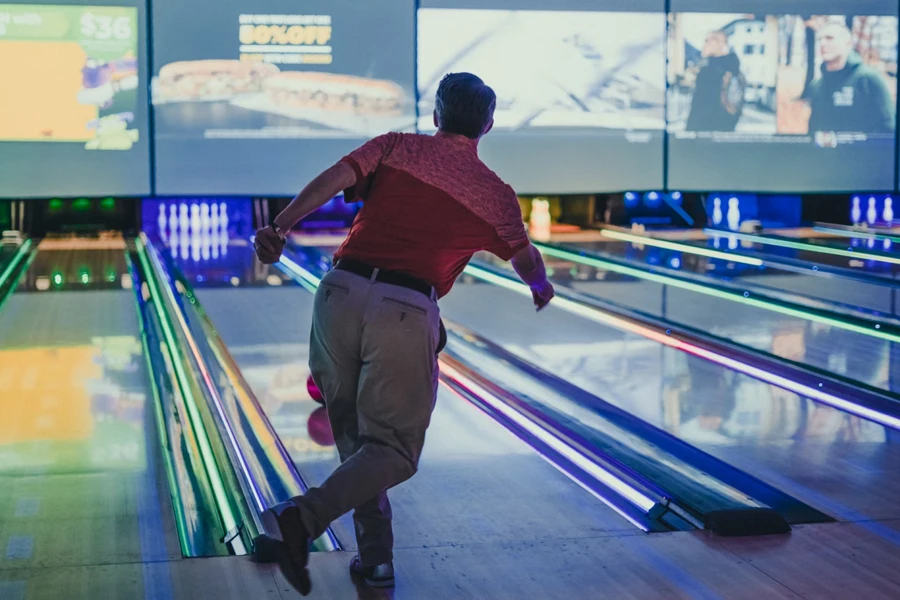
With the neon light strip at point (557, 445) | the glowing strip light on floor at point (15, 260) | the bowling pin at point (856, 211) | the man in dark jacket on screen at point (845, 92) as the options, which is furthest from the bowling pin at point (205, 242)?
the bowling pin at point (856, 211)

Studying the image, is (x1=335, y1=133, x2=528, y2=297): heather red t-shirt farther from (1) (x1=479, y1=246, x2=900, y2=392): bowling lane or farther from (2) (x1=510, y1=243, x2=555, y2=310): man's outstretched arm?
(1) (x1=479, y1=246, x2=900, y2=392): bowling lane

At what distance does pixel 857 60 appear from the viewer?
11391 mm

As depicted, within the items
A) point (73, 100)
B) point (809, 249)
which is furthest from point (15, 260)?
point (809, 249)

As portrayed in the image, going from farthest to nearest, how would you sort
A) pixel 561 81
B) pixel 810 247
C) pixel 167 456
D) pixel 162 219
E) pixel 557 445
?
pixel 561 81
pixel 162 219
pixel 810 247
pixel 557 445
pixel 167 456

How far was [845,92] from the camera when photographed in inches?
447

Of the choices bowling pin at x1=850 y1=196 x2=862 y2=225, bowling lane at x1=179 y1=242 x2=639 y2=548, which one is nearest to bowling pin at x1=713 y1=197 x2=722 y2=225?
bowling pin at x1=850 y1=196 x2=862 y2=225

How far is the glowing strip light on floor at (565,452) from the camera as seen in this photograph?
299 cm

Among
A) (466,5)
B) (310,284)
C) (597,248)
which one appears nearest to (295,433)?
(310,284)

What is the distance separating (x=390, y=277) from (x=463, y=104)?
34 centimetres

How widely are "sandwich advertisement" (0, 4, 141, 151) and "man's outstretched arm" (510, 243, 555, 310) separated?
8170mm

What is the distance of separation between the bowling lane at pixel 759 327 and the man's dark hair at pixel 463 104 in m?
2.60

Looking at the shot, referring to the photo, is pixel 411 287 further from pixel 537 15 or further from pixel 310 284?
pixel 537 15

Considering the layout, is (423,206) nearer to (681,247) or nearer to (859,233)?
(681,247)

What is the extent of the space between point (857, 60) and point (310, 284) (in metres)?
6.38
